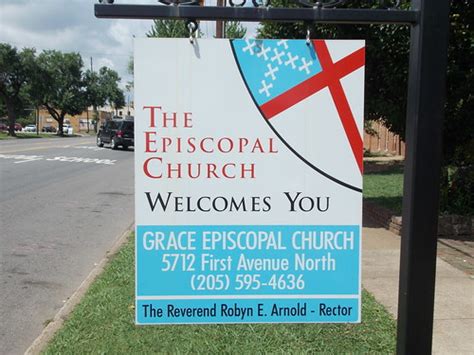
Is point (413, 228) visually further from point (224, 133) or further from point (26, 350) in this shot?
point (26, 350)

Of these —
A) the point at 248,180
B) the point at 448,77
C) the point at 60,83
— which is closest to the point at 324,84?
the point at 248,180

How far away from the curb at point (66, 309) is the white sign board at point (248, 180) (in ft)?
5.92

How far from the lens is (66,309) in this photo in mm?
4543

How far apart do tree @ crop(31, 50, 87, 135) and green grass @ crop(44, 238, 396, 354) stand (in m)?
62.1

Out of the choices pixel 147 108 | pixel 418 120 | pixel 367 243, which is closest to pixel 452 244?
pixel 367 243

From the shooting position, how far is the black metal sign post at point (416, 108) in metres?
2.28

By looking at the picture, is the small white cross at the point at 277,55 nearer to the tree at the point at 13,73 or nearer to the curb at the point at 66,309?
the curb at the point at 66,309

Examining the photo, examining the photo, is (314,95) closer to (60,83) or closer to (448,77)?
(448,77)

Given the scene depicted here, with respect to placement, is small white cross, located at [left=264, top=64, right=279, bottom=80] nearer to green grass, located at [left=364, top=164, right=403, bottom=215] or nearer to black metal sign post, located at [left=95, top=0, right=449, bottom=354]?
black metal sign post, located at [left=95, top=0, right=449, bottom=354]

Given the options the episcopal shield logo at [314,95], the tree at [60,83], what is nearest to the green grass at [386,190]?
the episcopal shield logo at [314,95]

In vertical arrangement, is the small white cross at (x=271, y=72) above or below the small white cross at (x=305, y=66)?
below

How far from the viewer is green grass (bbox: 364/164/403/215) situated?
9.77 m

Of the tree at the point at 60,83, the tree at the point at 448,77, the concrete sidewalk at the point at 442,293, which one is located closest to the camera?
the concrete sidewalk at the point at 442,293

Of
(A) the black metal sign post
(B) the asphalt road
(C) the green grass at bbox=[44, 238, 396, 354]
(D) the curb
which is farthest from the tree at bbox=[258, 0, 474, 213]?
(A) the black metal sign post
